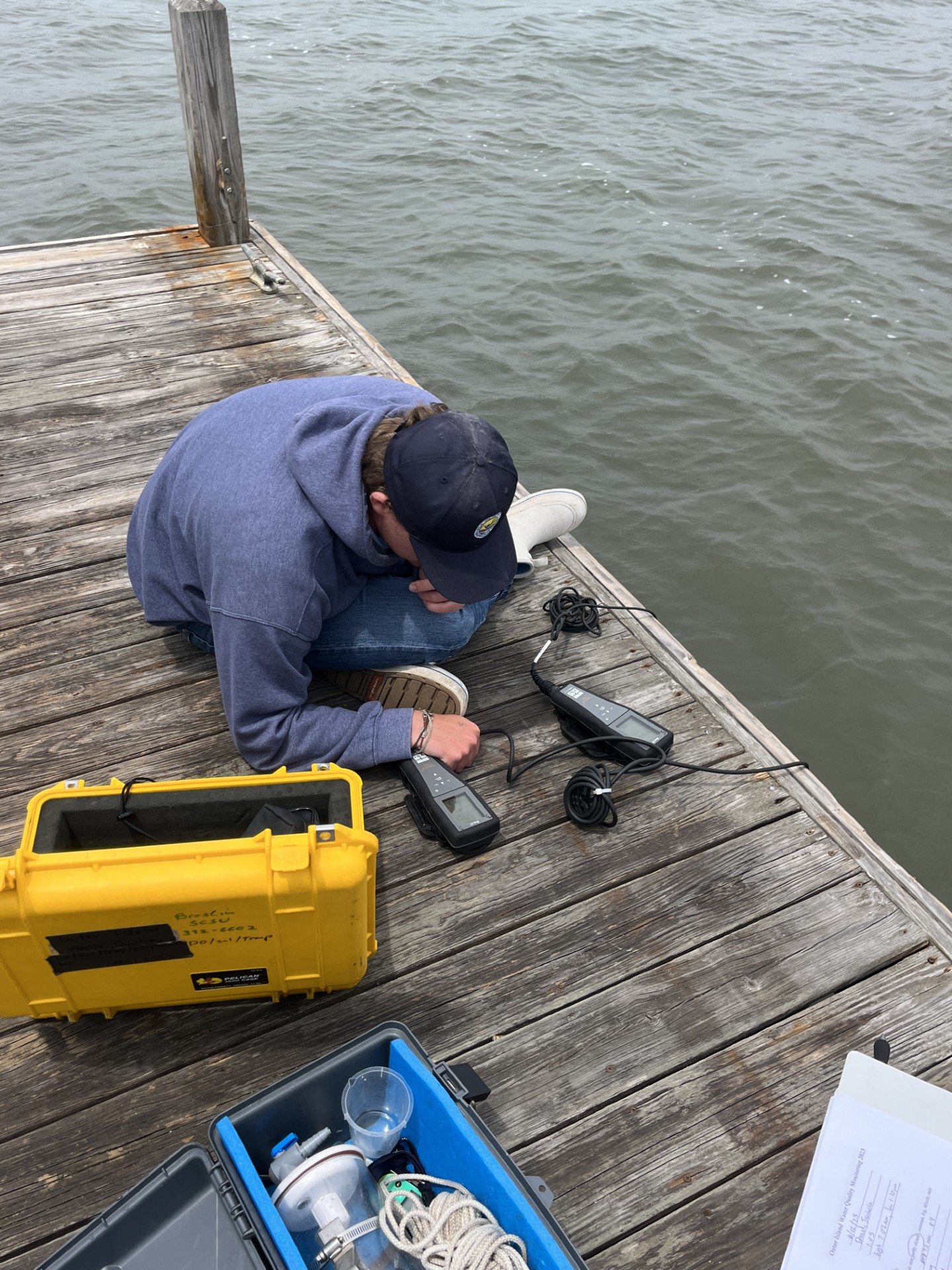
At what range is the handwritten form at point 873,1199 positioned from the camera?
1.42 meters

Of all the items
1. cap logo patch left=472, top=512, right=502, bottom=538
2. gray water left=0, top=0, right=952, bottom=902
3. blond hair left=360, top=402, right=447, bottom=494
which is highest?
blond hair left=360, top=402, right=447, bottom=494

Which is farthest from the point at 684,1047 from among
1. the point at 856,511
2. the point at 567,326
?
the point at 567,326

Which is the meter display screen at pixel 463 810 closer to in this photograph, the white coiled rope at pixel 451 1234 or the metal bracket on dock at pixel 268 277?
the white coiled rope at pixel 451 1234

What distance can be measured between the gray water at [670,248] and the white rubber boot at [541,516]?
1.39 m

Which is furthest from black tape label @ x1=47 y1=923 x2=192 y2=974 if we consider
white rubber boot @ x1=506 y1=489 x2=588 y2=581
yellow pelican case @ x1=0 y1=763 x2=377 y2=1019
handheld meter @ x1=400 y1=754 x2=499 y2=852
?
white rubber boot @ x1=506 y1=489 x2=588 y2=581

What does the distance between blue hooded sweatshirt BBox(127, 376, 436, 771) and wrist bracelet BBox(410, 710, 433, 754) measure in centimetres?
3

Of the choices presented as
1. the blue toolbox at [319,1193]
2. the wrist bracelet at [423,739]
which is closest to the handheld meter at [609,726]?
the wrist bracelet at [423,739]

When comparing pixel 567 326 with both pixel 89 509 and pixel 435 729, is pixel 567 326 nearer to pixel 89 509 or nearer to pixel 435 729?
pixel 89 509

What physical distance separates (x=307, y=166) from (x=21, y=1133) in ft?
25.8

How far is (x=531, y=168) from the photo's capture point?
761 centimetres

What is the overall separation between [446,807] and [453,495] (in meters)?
0.70

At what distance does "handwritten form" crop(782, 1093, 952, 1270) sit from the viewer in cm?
142

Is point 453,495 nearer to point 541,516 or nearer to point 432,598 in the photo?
point 432,598

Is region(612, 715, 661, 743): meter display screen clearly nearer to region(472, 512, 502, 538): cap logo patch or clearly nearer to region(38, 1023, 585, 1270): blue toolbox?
region(472, 512, 502, 538): cap logo patch
